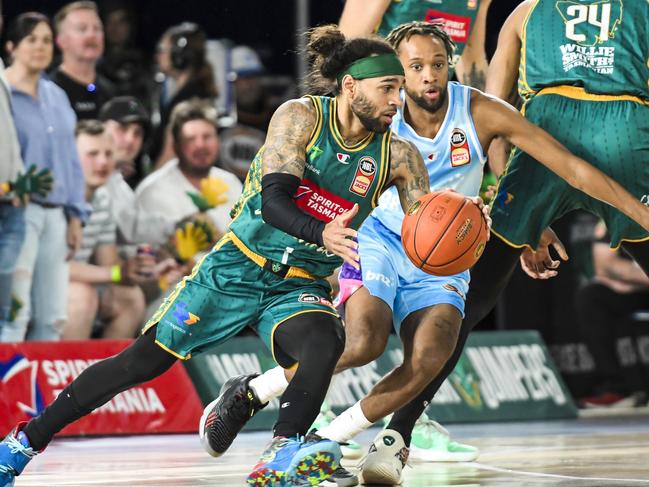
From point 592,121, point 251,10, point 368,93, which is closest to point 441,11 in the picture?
point 592,121

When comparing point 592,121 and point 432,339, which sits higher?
point 592,121

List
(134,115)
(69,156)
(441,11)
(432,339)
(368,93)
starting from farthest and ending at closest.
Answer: (134,115)
(69,156)
(441,11)
(432,339)
(368,93)

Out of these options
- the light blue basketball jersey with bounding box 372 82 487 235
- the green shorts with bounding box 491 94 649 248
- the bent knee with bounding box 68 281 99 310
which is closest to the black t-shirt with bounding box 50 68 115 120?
the bent knee with bounding box 68 281 99 310

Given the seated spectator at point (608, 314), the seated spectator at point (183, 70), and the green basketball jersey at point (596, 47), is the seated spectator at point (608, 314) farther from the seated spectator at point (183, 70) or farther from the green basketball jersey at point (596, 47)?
the green basketball jersey at point (596, 47)

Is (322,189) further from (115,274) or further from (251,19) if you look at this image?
(251,19)

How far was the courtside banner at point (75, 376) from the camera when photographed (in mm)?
8242

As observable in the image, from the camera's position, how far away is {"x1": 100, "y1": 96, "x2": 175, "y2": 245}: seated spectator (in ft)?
31.1

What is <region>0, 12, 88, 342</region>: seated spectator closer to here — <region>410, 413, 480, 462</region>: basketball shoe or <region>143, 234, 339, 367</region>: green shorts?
<region>410, 413, 480, 462</region>: basketball shoe

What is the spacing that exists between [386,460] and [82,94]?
191 inches

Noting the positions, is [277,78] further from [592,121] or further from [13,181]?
[592,121]

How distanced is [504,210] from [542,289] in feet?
18.8

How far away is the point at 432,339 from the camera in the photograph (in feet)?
18.4

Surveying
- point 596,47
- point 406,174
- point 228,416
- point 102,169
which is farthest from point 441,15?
point 102,169

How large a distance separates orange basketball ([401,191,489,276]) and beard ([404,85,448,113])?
103 centimetres
